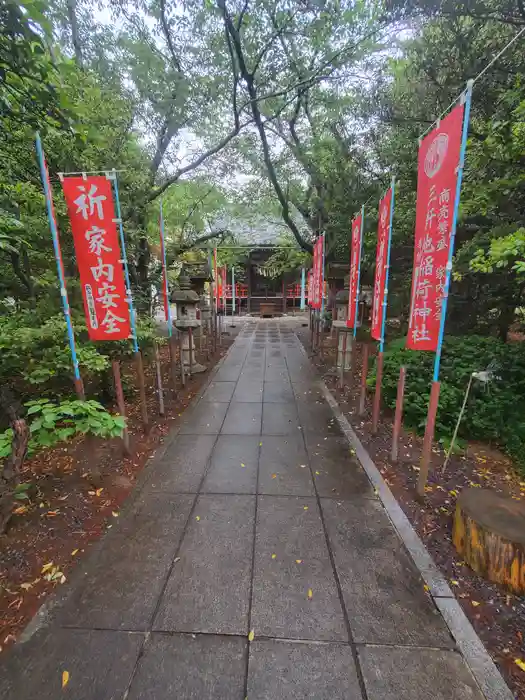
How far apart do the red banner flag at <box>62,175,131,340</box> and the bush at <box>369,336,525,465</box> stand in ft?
13.8

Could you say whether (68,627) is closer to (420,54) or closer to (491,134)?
(491,134)

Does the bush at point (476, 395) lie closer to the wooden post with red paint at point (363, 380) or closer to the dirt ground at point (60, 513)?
the wooden post with red paint at point (363, 380)

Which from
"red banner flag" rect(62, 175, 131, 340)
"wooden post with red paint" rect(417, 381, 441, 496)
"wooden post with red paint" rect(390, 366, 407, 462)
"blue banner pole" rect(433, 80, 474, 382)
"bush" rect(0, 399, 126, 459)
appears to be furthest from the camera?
"wooden post with red paint" rect(390, 366, 407, 462)

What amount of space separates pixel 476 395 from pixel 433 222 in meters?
2.81

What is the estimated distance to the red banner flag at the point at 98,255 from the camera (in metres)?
3.62

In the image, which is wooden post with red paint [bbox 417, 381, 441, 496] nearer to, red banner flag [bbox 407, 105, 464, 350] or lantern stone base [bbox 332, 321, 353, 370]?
red banner flag [bbox 407, 105, 464, 350]

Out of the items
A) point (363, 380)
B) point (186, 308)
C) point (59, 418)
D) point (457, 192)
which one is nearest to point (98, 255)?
point (59, 418)

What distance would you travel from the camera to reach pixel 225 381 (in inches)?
307

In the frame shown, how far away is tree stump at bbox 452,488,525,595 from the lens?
239cm

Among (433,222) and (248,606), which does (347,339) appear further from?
(248,606)

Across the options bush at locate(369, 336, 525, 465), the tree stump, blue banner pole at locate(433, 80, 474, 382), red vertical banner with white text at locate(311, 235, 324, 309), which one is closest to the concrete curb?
the tree stump

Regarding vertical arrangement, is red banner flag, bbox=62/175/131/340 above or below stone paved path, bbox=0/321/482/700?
above

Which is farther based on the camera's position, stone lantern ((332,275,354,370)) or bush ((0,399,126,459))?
stone lantern ((332,275,354,370))

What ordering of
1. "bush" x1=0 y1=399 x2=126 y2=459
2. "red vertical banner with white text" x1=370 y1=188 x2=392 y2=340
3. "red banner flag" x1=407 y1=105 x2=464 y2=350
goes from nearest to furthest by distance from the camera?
"bush" x1=0 y1=399 x2=126 y2=459
"red banner flag" x1=407 y1=105 x2=464 y2=350
"red vertical banner with white text" x1=370 y1=188 x2=392 y2=340
